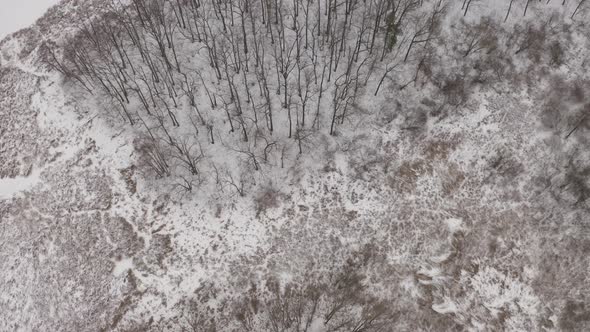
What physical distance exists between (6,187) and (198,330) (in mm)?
16852

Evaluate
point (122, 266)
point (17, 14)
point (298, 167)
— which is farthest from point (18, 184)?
point (298, 167)

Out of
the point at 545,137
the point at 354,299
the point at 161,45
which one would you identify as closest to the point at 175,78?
the point at 161,45

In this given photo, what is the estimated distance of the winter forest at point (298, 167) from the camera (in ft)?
68.8

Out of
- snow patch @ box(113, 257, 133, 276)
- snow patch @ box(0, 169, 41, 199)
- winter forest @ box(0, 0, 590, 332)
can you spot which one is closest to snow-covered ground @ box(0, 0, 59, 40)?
winter forest @ box(0, 0, 590, 332)

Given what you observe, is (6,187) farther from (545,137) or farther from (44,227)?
(545,137)

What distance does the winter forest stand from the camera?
21.0m

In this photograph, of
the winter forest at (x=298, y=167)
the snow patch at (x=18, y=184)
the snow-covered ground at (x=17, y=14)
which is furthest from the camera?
the snow-covered ground at (x=17, y=14)

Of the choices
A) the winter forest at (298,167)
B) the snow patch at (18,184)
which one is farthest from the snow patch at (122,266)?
the snow patch at (18,184)

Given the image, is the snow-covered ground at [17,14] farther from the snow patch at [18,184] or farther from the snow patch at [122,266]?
the snow patch at [122,266]

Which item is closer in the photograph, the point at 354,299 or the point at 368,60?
the point at 354,299

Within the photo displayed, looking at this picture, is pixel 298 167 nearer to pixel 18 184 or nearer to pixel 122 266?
pixel 122 266

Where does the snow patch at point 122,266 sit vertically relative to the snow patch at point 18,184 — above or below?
below

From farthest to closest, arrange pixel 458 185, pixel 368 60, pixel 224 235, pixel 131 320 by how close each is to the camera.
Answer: pixel 368 60, pixel 458 185, pixel 224 235, pixel 131 320

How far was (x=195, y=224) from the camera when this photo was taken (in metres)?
22.2
